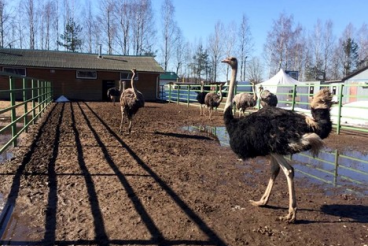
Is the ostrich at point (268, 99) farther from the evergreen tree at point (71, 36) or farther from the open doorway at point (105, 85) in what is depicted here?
the evergreen tree at point (71, 36)

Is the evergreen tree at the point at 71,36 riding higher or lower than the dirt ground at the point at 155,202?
higher

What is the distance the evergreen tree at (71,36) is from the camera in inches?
1631

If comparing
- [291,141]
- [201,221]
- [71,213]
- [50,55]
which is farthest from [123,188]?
[50,55]

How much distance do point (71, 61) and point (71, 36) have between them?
67.1 ft

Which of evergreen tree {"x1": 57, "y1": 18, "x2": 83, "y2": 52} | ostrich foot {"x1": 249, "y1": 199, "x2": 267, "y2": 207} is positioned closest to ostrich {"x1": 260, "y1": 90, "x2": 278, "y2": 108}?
ostrich foot {"x1": 249, "y1": 199, "x2": 267, "y2": 207}

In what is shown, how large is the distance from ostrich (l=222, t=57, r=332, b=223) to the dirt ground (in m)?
0.40

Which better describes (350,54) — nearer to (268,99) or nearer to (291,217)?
(268,99)

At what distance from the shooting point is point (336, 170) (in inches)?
215

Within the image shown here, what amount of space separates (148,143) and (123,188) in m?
2.98

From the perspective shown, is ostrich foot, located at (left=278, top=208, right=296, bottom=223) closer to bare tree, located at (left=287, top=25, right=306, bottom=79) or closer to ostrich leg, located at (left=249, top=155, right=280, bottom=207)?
ostrich leg, located at (left=249, top=155, right=280, bottom=207)

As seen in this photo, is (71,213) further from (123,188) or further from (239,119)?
(239,119)

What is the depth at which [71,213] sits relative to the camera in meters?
3.37

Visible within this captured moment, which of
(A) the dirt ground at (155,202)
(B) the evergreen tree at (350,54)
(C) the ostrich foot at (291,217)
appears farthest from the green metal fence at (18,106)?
(B) the evergreen tree at (350,54)

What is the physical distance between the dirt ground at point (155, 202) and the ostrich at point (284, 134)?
15.9 inches
